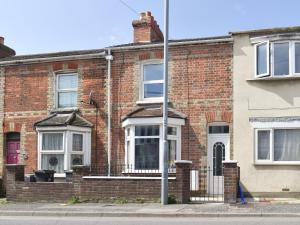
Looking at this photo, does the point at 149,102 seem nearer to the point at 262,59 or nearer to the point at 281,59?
the point at 262,59

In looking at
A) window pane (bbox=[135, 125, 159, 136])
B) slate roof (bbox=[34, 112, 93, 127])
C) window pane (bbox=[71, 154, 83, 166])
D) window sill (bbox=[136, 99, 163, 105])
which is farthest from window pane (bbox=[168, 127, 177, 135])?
window pane (bbox=[71, 154, 83, 166])

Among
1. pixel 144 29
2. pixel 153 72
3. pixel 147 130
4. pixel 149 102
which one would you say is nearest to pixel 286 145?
pixel 147 130

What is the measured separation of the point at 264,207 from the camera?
1597cm

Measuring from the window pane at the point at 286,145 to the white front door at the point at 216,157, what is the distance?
1.82 m

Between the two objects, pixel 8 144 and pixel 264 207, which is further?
pixel 8 144

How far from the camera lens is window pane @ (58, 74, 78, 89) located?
22.6 m

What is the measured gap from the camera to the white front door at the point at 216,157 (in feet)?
65.8

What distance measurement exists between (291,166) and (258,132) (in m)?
1.68

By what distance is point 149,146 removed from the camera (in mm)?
20484

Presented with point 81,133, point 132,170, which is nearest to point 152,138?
point 132,170

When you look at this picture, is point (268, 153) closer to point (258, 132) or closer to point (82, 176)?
point (258, 132)

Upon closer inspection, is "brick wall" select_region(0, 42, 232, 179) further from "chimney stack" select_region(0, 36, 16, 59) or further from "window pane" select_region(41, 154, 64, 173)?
"chimney stack" select_region(0, 36, 16, 59)

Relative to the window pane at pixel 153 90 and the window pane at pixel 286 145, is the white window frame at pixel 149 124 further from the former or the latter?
the window pane at pixel 286 145

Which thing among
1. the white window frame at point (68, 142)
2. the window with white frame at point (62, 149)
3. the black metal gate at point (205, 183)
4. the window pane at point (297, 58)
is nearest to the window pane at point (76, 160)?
→ the window with white frame at point (62, 149)
